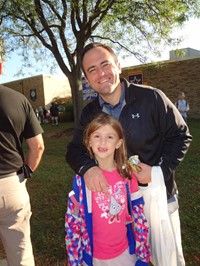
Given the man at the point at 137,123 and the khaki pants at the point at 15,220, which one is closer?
the man at the point at 137,123

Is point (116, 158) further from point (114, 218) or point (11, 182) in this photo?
point (11, 182)

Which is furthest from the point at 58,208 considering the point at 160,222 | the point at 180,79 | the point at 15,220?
the point at 180,79

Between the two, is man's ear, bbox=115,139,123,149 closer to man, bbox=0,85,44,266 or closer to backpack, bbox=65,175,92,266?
backpack, bbox=65,175,92,266

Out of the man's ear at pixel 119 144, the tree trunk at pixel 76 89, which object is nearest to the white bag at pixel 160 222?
the man's ear at pixel 119 144

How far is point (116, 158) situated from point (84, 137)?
30cm

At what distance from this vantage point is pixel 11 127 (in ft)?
8.56

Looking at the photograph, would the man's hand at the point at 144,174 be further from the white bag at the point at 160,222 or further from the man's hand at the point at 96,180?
the man's hand at the point at 96,180

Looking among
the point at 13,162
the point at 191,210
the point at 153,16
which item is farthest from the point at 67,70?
the point at 13,162

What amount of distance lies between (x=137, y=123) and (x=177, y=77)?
20008 mm

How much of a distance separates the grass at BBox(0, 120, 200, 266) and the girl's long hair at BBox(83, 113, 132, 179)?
6.55 feet

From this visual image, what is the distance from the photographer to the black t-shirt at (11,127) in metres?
2.56

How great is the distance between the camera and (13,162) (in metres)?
2.65

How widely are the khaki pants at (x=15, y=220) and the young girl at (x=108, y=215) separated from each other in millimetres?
623

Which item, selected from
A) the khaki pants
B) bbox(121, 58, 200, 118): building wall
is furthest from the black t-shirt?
bbox(121, 58, 200, 118): building wall
